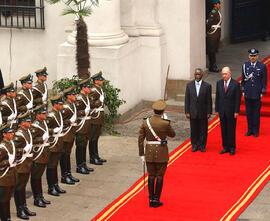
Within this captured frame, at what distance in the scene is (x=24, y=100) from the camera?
15.7m

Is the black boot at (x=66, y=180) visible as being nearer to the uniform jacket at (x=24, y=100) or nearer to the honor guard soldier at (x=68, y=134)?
the honor guard soldier at (x=68, y=134)

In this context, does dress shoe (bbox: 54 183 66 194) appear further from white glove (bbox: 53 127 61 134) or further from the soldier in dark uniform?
the soldier in dark uniform

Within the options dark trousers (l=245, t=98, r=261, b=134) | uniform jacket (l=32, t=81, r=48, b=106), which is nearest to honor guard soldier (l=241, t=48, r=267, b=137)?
dark trousers (l=245, t=98, r=261, b=134)

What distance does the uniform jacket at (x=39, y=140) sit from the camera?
13.1 metres

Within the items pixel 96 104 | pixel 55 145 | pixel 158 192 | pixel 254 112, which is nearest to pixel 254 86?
pixel 254 112

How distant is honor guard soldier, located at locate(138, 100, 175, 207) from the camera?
508 inches

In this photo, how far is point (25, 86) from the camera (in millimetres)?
15734

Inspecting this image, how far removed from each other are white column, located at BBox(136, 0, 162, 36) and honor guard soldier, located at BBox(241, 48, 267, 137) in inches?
116

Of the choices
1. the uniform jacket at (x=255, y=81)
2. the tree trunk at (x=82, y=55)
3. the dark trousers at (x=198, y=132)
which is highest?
the tree trunk at (x=82, y=55)

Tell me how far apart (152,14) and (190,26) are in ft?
3.06

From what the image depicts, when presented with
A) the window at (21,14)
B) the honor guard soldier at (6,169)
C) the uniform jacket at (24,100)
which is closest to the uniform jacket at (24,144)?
the honor guard soldier at (6,169)

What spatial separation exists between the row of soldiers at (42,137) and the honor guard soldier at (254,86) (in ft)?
10.3

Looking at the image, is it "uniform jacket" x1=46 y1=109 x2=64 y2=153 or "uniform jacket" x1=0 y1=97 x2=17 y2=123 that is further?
"uniform jacket" x1=0 y1=97 x2=17 y2=123

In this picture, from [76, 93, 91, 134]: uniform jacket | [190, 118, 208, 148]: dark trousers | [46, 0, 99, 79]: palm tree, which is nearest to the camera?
[76, 93, 91, 134]: uniform jacket
